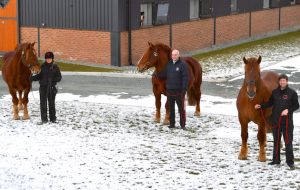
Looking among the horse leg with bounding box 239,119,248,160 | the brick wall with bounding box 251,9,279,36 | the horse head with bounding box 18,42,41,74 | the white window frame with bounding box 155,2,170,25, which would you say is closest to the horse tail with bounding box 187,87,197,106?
the horse head with bounding box 18,42,41,74

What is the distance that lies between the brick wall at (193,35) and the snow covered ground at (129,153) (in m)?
13.8

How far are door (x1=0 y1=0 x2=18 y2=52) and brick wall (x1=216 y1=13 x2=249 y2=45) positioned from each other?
1250 cm

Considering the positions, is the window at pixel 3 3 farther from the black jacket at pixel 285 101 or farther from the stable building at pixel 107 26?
the black jacket at pixel 285 101

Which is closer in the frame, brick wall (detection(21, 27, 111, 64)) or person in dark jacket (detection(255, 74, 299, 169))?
person in dark jacket (detection(255, 74, 299, 169))

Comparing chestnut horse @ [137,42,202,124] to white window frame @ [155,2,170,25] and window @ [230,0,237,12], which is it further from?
window @ [230,0,237,12]

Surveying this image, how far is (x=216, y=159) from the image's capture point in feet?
43.6

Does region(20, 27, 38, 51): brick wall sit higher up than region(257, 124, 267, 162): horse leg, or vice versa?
region(20, 27, 38, 51): brick wall

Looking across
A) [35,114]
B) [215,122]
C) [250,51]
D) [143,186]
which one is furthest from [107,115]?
[250,51]

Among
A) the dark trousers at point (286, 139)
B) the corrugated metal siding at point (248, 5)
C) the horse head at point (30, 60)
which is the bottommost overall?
the dark trousers at point (286, 139)

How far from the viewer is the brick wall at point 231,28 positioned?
37094 millimetres

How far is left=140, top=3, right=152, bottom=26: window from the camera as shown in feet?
99.8

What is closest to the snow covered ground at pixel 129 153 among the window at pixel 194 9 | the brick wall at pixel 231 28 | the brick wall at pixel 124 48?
the brick wall at pixel 124 48

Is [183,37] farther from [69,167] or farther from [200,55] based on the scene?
[69,167]

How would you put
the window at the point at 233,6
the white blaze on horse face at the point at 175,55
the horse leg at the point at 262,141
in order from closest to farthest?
the horse leg at the point at 262,141
the white blaze on horse face at the point at 175,55
the window at the point at 233,6
